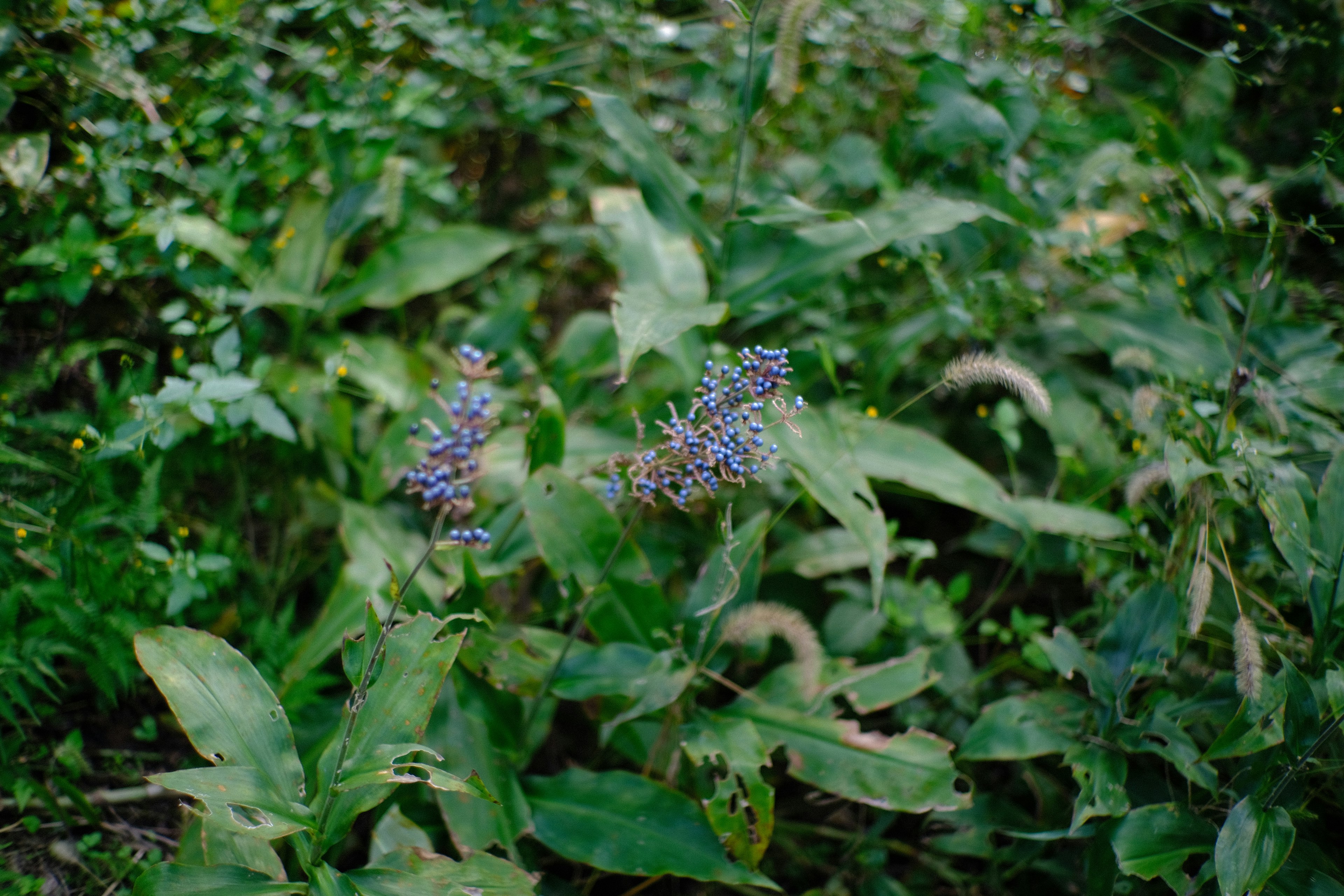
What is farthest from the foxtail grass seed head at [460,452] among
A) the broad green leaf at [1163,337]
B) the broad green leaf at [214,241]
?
the broad green leaf at [1163,337]

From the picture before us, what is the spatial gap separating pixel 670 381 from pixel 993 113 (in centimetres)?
139

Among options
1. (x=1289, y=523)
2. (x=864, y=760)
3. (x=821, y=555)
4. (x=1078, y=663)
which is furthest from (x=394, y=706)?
(x=1289, y=523)

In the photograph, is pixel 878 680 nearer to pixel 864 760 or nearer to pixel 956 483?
pixel 864 760

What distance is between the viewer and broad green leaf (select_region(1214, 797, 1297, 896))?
1.45m

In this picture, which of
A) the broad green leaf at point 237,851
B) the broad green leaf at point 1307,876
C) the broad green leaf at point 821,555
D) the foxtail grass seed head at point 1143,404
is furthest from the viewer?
the broad green leaf at point 821,555

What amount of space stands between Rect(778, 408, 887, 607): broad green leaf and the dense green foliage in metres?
0.02

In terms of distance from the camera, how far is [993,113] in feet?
8.11

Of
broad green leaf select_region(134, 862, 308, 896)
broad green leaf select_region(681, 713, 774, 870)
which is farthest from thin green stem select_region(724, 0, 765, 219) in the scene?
broad green leaf select_region(134, 862, 308, 896)

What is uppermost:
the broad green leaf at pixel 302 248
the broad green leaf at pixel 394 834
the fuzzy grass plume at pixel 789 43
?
the fuzzy grass plume at pixel 789 43

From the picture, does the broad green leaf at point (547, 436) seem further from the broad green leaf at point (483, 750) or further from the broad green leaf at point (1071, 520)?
the broad green leaf at point (1071, 520)

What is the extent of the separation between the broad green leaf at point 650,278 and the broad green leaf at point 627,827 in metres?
1.06

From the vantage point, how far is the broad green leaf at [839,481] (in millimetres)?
1852

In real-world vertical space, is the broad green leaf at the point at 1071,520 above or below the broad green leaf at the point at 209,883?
above

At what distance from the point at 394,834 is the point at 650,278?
1.65 meters
